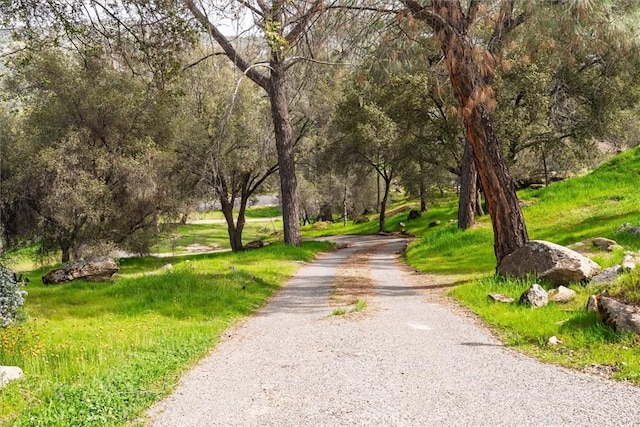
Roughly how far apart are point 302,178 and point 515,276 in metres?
35.7

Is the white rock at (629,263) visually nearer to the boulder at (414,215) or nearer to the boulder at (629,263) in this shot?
the boulder at (629,263)

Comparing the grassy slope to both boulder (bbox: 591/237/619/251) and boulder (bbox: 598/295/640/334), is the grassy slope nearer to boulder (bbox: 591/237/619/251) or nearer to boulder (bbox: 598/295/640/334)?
boulder (bbox: 598/295/640/334)

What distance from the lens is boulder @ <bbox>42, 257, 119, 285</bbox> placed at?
543 inches

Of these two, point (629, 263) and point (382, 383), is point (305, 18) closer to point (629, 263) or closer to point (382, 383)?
point (629, 263)

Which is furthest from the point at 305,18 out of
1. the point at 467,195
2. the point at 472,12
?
the point at 467,195

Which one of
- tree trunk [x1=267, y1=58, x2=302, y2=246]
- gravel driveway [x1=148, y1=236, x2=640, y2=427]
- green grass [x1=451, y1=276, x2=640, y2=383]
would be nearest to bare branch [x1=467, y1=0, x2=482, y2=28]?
green grass [x1=451, y1=276, x2=640, y2=383]

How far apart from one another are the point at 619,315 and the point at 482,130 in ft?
18.3

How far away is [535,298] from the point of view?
24.6 ft

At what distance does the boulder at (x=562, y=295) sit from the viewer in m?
7.46

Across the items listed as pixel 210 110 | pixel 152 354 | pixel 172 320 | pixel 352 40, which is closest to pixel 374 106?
pixel 210 110

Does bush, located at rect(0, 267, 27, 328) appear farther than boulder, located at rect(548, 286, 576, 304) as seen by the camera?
Yes

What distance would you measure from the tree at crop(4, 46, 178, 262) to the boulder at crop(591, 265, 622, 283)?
17.5m

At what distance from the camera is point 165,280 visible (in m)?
10.9

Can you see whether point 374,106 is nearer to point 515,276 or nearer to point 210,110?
point 210,110
